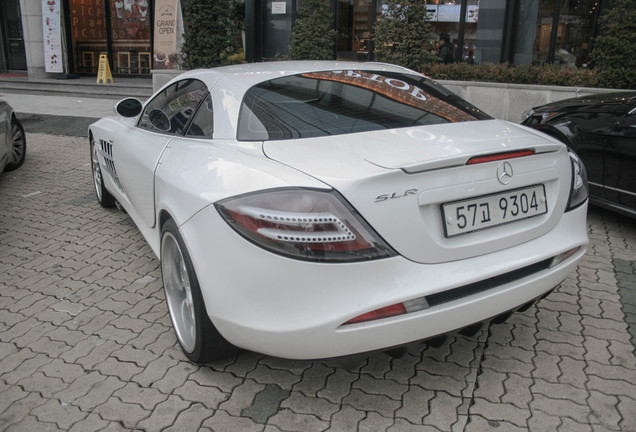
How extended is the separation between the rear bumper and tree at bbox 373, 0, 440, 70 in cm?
833

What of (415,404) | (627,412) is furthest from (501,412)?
(627,412)

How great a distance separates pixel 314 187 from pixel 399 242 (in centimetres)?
40

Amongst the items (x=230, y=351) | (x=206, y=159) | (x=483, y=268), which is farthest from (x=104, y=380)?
(x=483, y=268)

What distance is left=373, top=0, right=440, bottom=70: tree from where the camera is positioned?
9.83 m

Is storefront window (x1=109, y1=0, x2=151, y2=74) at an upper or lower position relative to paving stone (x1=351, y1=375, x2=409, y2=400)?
upper

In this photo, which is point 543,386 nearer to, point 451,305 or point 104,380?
point 451,305

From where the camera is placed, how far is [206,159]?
253 centimetres

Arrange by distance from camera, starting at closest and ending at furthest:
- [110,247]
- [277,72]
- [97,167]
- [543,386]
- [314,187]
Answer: [314,187] → [543,386] → [277,72] → [110,247] → [97,167]

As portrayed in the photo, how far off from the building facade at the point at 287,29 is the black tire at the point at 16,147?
593cm

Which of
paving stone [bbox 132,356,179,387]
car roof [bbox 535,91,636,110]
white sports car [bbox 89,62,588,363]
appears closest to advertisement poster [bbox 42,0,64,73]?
car roof [bbox 535,91,636,110]

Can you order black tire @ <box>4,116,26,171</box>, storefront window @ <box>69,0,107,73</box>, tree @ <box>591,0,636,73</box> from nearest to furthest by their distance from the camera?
black tire @ <box>4,116,26,171</box> → tree @ <box>591,0,636,73</box> → storefront window @ <box>69,0,107,73</box>

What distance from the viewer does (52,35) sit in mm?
15266

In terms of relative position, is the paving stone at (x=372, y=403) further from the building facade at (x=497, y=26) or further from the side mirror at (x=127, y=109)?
the building facade at (x=497, y=26)

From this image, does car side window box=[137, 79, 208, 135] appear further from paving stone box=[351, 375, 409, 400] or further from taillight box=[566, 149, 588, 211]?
taillight box=[566, 149, 588, 211]
